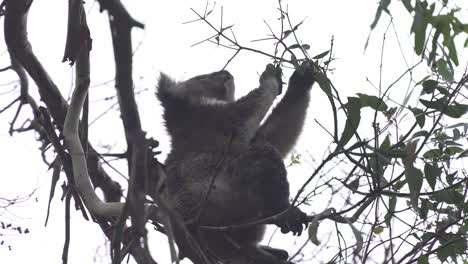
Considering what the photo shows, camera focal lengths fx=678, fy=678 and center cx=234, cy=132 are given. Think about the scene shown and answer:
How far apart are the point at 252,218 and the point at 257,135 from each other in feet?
4.37

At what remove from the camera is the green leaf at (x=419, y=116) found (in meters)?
4.31

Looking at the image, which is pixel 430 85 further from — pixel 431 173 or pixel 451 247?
pixel 451 247

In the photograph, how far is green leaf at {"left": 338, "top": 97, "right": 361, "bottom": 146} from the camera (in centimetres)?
427

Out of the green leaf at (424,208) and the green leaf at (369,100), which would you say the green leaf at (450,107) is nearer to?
the green leaf at (369,100)

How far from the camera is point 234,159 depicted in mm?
5945

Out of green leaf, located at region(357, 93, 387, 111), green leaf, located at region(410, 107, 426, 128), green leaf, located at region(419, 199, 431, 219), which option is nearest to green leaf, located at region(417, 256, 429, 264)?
green leaf, located at region(419, 199, 431, 219)

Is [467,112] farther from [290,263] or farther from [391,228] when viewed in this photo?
[290,263]

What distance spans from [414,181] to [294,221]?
1.27 meters

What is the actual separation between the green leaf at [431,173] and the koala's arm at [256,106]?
2.50 m

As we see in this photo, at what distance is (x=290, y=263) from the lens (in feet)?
18.1

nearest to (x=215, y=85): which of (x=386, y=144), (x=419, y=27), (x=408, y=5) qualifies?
(x=386, y=144)

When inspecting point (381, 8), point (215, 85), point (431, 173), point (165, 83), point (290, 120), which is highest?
point (215, 85)

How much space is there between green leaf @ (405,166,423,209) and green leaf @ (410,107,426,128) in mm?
306

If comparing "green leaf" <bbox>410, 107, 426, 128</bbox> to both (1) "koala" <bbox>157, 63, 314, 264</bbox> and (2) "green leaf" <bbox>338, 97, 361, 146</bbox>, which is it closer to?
(2) "green leaf" <bbox>338, 97, 361, 146</bbox>
